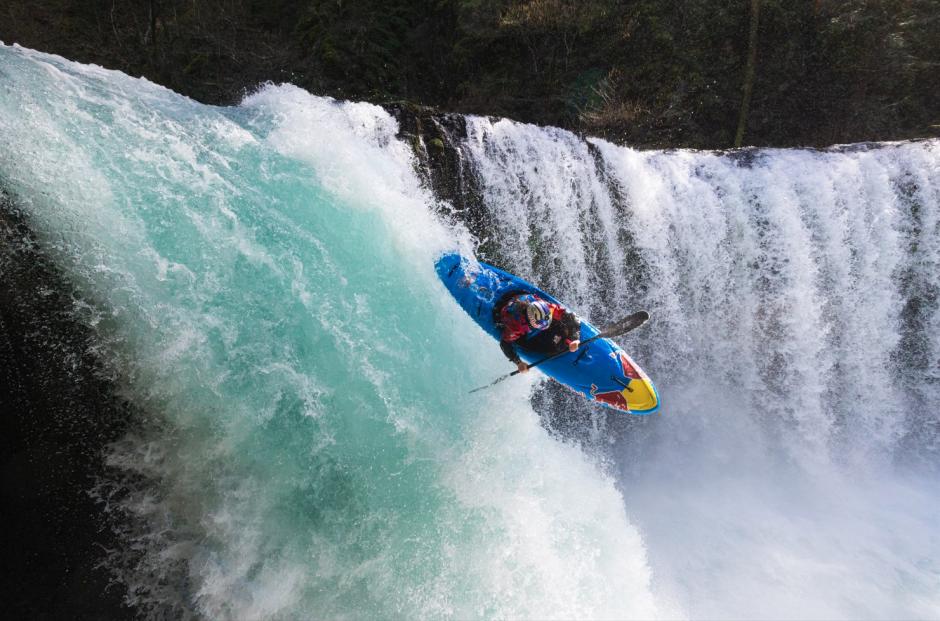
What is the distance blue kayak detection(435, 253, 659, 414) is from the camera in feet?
19.6

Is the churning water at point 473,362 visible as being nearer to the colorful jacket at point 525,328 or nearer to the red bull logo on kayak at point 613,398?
the colorful jacket at point 525,328

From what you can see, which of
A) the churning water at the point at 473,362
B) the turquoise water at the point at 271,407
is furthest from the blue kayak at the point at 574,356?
the turquoise water at the point at 271,407

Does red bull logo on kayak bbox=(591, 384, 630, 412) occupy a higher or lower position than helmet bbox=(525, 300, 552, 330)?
lower

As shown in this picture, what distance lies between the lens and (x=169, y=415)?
4637mm

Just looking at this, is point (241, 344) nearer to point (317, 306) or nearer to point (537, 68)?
point (317, 306)

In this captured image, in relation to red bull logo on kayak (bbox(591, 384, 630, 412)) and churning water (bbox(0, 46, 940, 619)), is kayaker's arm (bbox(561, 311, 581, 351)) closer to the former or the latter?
red bull logo on kayak (bbox(591, 384, 630, 412))

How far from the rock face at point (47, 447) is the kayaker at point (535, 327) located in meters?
3.58

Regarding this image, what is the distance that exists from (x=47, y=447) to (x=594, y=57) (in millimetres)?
12530

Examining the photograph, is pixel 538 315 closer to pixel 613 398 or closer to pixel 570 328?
pixel 570 328

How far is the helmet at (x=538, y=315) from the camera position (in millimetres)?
5676

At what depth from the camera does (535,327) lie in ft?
18.9

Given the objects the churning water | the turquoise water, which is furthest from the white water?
the turquoise water

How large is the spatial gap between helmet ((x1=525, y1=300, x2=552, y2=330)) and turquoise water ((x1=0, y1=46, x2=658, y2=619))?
3.16ft

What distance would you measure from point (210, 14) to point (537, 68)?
791 centimetres
